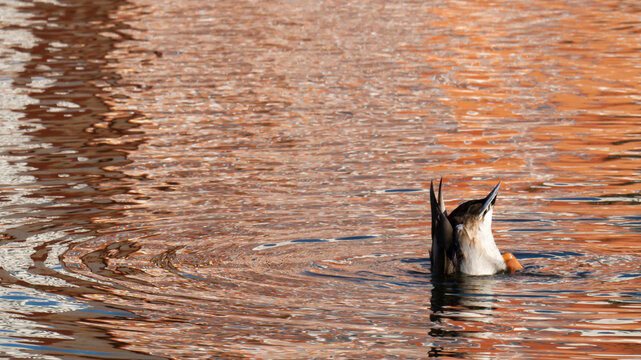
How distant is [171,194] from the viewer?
10500 millimetres

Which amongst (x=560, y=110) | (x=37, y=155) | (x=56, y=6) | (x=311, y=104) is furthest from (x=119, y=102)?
(x=56, y=6)

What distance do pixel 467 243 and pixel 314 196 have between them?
2661mm

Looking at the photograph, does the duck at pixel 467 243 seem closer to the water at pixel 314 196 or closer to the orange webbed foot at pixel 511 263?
the orange webbed foot at pixel 511 263

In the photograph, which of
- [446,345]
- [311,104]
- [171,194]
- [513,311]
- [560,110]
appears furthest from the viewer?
[311,104]

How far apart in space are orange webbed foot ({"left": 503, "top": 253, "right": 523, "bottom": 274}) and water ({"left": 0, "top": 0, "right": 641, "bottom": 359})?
0.12 metres

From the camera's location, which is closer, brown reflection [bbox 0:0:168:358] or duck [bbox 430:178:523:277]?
brown reflection [bbox 0:0:168:358]

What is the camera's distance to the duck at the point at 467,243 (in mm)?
7535

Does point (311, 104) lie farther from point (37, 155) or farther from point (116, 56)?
point (116, 56)

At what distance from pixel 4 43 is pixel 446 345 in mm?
18755

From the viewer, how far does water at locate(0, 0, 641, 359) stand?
6828 mm

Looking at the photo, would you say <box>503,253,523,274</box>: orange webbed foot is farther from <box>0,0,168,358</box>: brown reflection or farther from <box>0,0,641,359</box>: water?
<box>0,0,168,358</box>: brown reflection

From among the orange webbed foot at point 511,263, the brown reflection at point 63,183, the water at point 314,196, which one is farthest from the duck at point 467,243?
the brown reflection at point 63,183

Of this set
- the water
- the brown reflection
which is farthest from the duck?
the brown reflection

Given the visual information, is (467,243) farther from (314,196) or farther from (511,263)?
(314,196)
